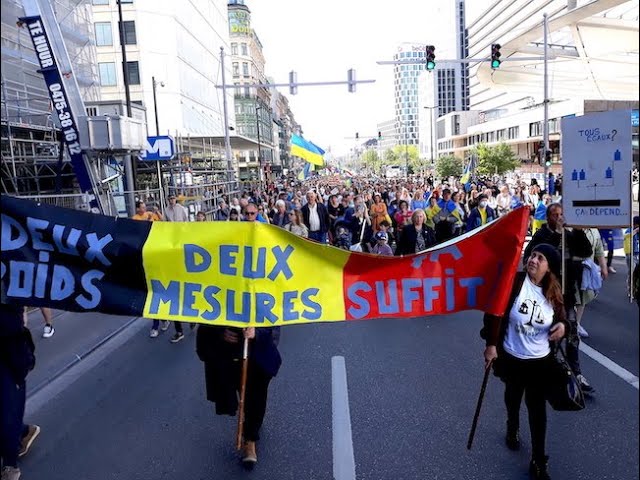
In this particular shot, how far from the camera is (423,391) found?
18.3 feet

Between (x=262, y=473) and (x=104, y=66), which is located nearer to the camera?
(x=262, y=473)

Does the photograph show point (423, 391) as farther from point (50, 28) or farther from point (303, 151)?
point (303, 151)

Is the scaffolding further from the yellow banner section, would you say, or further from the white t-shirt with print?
the white t-shirt with print

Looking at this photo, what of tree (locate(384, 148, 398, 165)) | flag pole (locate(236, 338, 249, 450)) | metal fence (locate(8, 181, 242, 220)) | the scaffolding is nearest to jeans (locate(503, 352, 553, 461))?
flag pole (locate(236, 338, 249, 450))

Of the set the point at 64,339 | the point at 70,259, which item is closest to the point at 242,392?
the point at 70,259

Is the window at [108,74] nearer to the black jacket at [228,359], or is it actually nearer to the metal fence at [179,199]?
the metal fence at [179,199]

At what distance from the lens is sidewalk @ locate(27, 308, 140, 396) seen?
6.51 meters

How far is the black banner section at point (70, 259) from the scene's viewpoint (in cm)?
356

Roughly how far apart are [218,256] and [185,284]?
0.92 feet

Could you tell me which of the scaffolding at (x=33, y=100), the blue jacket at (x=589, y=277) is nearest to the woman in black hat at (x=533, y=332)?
the blue jacket at (x=589, y=277)

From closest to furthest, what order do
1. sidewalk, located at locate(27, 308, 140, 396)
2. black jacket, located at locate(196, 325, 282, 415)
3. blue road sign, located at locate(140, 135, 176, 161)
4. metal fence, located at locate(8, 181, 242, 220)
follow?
black jacket, located at locate(196, 325, 282, 415), sidewalk, located at locate(27, 308, 140, 396), metal fence, located at locate(8, 181, 242, 220), blue road sign, located at locate(140, 135, 176, 161)

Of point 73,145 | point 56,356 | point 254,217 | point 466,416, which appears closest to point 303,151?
point 73,145

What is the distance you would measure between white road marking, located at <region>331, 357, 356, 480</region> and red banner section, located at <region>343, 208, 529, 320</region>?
1181 millimetres

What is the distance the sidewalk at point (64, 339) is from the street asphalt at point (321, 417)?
0.12ft
